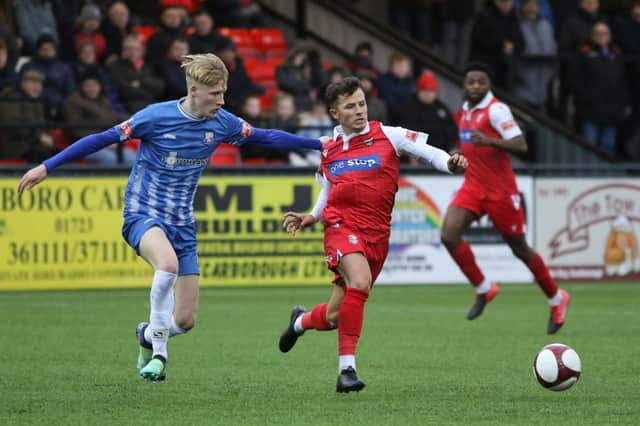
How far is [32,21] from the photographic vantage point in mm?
19203

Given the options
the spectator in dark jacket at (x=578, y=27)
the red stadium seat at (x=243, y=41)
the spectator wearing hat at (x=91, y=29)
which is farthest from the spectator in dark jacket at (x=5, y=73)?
the spectator in dark jacket at (x=578, y=27)

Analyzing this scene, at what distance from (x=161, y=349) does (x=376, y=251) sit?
1.50 m

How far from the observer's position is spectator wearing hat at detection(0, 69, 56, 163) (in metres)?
17.0

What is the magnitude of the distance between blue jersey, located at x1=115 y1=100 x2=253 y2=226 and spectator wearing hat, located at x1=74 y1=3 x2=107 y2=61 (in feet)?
34.5

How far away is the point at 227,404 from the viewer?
25.3ft

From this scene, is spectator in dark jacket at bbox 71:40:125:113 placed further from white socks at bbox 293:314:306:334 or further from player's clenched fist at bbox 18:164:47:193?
player's clenched fist at bbox 18:164:47:193

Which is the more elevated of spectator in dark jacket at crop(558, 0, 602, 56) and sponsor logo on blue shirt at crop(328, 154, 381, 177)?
spectator in dark jacket at crop(558, 0, 602, 56)

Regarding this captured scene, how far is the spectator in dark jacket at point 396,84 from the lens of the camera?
20.2 meters

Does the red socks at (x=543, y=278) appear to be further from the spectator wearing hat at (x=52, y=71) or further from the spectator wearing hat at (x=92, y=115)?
the spectator wearing hat at (x=52, y=71)

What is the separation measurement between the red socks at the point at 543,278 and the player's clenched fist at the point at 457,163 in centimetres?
479

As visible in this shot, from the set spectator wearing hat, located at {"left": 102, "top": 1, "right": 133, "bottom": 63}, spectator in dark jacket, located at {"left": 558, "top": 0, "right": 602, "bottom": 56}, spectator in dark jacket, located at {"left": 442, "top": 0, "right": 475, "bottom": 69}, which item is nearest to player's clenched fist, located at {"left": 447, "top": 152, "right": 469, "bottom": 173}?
spectator wearing hat, located at {"left": 102, "top": 1, "right": 133, "bottom": 63}

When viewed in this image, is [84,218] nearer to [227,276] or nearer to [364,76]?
[227,276]

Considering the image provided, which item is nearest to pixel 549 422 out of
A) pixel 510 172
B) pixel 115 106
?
pixel 510 172

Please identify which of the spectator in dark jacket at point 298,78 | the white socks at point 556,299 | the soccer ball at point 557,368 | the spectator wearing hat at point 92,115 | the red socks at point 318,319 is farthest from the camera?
the spectator in dark jacket at point 298,78
